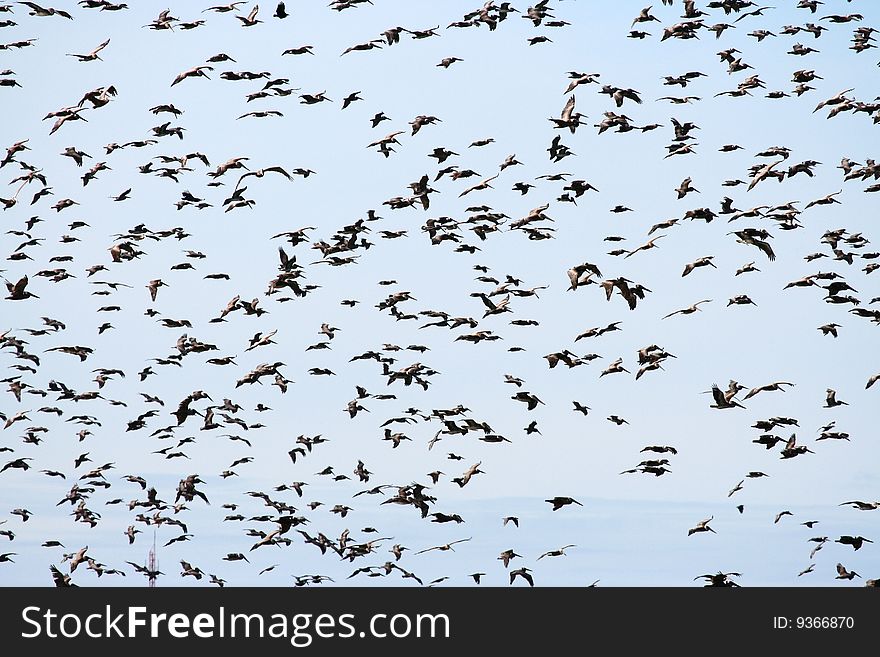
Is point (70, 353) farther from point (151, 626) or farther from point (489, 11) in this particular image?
point (489, 11)

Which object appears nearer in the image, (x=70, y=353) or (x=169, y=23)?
(x=169, y=23)

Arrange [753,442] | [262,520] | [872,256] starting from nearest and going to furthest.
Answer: [753,442]
[872,256]
[262,520]

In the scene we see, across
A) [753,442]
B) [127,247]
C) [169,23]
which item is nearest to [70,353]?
[127,247]

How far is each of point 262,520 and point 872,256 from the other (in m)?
32.3

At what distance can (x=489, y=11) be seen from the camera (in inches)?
2611

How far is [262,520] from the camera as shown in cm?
7494

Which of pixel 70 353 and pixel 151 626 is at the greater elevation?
pixel 70 353

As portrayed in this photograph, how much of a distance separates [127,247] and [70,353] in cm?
608

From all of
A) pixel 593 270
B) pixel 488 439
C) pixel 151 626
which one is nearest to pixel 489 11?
pixel 593 270

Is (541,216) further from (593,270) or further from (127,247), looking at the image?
(127,247)

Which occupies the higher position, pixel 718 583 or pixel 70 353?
pixel 70 353

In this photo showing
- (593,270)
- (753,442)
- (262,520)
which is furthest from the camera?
(262,520)

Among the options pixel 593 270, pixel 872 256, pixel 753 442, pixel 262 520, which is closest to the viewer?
pixel 593 270

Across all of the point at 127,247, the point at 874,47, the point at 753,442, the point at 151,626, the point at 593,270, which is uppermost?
the point at 874,47
